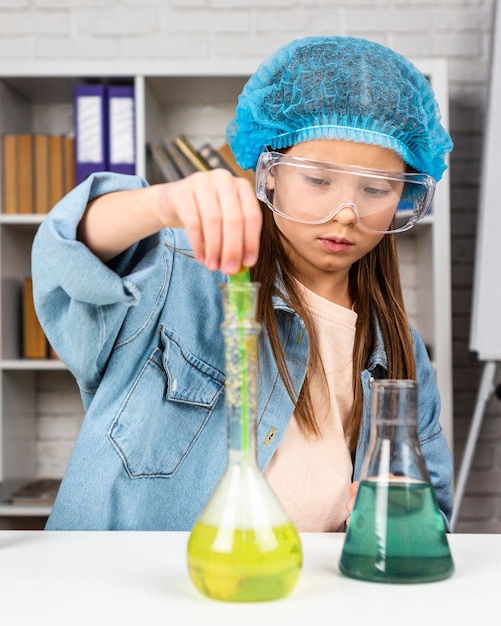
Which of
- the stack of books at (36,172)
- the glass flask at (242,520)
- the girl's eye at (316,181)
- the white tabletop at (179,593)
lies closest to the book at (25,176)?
the stack of books at (36,172)

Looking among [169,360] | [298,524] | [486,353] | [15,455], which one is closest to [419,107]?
[169,360]

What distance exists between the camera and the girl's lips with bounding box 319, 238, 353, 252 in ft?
3.61

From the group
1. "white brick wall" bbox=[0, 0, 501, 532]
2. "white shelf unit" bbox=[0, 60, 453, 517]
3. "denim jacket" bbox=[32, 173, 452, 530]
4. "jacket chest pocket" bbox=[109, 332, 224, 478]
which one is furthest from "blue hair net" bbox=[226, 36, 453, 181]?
"white brick wall" bbox=[0, 0, 501, 532]

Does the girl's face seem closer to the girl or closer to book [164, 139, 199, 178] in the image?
the girl

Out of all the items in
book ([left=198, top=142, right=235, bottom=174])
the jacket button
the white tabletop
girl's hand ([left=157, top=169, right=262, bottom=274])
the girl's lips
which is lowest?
the jacket button

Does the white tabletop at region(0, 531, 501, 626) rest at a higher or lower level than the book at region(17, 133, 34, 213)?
lower

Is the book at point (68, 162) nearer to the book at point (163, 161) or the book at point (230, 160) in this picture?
the book at point (163, 161)

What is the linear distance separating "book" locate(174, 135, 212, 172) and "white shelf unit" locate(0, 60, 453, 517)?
0.36ft

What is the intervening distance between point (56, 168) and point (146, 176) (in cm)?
28

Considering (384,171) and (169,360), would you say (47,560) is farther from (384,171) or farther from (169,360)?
(384,171)

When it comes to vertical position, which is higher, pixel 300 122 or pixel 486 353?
pixel 300 122

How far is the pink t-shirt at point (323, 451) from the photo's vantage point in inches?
42.7

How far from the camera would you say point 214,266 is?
1.98ft

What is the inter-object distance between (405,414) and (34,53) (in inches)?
99.0
